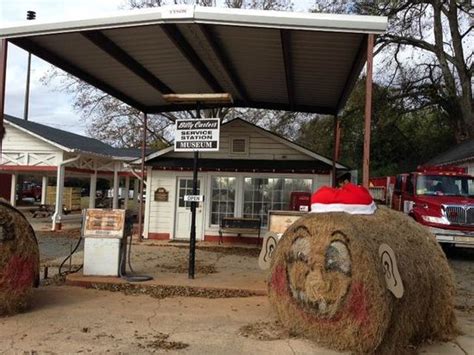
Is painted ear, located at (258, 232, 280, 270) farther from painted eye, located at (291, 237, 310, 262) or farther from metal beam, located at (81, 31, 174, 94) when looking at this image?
metal beam, located at (81, 31, 174, 94)

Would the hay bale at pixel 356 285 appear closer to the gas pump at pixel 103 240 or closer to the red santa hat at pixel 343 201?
the red santa hat at pixel 343 201

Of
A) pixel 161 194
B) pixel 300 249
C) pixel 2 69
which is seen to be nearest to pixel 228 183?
pixel 161 194

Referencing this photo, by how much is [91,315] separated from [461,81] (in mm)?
27416

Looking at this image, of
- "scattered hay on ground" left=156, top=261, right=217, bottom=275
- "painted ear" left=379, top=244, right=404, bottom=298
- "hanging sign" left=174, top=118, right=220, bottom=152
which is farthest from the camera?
"scattered hay on ground" left=156, top=261, right=217, bottom=275

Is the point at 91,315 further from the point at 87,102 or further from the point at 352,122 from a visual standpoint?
the point at 87,102

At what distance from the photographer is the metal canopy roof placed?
868 centimetres

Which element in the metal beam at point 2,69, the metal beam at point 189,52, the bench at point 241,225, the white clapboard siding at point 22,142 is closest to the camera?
the metal beam at point 2,69

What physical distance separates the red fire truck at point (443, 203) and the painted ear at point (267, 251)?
30.5 ft

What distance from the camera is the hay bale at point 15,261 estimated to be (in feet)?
22.6

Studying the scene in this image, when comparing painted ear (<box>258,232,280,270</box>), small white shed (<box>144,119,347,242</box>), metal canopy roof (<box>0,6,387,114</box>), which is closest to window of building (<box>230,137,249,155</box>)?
small white shed (<box>144,119,347,242</box>)

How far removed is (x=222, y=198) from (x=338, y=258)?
11669 mm

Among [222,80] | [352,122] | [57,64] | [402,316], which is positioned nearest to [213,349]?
[402,316]

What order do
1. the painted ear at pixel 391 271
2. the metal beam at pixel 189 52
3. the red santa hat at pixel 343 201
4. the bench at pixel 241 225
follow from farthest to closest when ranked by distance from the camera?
the bench at pixel 241 225 < the metal beam at pixel 189 52 < the red santa hat at pixel 343 201 < the painted ear at pixel 391 271

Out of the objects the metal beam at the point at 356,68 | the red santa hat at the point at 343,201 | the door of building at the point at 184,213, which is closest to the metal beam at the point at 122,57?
the door of building at the point at 184,213
